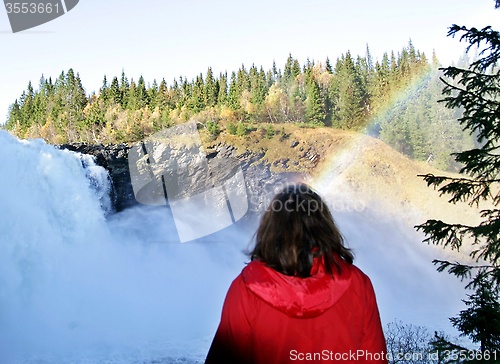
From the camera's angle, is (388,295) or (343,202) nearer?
(388,295)

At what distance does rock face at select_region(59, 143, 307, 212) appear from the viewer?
1149 inches

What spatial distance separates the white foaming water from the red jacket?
10.1 meters

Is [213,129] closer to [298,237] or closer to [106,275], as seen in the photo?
[106,275]

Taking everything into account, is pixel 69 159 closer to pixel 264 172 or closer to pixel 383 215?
pixel 264 172

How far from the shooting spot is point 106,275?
1673 cm

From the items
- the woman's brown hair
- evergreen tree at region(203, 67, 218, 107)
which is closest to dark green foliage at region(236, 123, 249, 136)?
evergreen tree at region(203, 67, 218, 107)

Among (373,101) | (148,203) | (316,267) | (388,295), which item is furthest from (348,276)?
(373,101)

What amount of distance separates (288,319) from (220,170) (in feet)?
95.1

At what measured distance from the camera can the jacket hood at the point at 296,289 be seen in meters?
1.66

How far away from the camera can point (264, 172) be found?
31.0 meters

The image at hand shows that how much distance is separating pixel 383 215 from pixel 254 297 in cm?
3016

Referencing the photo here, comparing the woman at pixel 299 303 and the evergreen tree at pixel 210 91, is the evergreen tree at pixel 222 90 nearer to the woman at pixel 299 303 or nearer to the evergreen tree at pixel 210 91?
the evergreen tree at pixel 210 91

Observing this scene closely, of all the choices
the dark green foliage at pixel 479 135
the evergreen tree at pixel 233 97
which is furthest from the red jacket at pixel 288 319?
the evergreen tree at pixel 233 97

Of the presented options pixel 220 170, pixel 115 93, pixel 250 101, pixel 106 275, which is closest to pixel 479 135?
pixel 106 275
